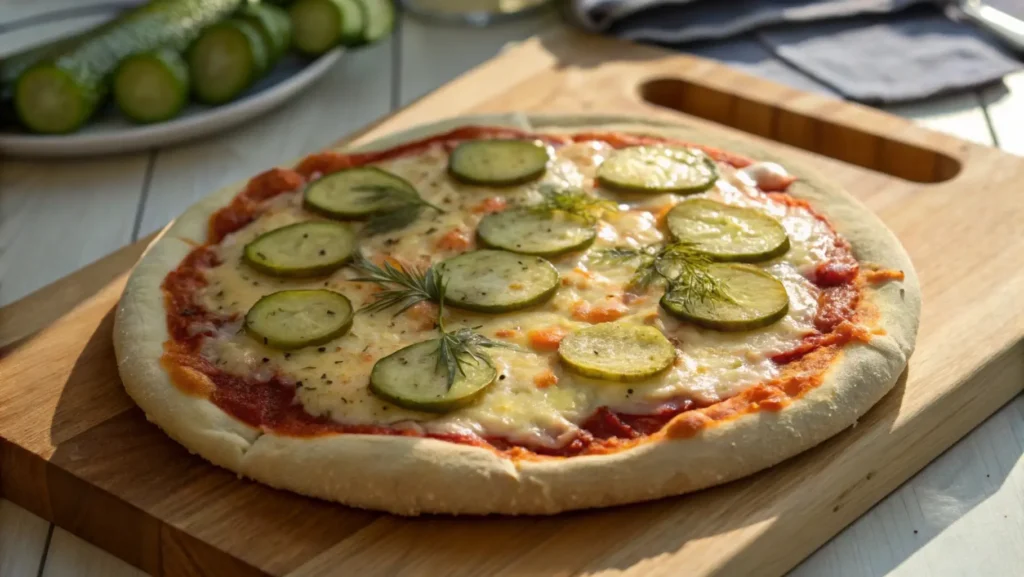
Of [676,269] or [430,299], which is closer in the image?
[430,299]

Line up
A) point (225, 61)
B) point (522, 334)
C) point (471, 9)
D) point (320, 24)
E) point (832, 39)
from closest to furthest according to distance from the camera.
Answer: point (522, 334)
point (225, 61)
point (320, 24)
point (832, 39)
point (471, 9)

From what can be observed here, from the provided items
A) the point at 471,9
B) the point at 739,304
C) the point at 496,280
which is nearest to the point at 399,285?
the point at 496,280

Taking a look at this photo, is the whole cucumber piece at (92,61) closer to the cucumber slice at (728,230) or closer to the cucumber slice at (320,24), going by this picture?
the cucumber slice at (320,24)

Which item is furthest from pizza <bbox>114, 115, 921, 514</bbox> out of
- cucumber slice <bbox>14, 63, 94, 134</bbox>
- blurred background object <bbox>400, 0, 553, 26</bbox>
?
blurred background object <bbox>400, 0, 553, 26</bbox>

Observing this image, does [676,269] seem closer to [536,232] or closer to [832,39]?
[536,232]

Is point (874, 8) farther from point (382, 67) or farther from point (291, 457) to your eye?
point (291, 457)

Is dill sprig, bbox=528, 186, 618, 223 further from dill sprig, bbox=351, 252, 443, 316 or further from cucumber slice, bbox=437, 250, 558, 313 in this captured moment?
dill sprig, bbox=351, 252, 443, 316

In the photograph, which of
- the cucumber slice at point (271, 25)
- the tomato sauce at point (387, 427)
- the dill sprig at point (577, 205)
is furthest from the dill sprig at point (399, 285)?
the cucumber slice at point (271, 25)

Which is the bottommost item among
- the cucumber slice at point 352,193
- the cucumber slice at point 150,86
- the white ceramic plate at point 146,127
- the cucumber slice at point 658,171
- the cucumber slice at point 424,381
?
the white ceramic plate at point 146,127
